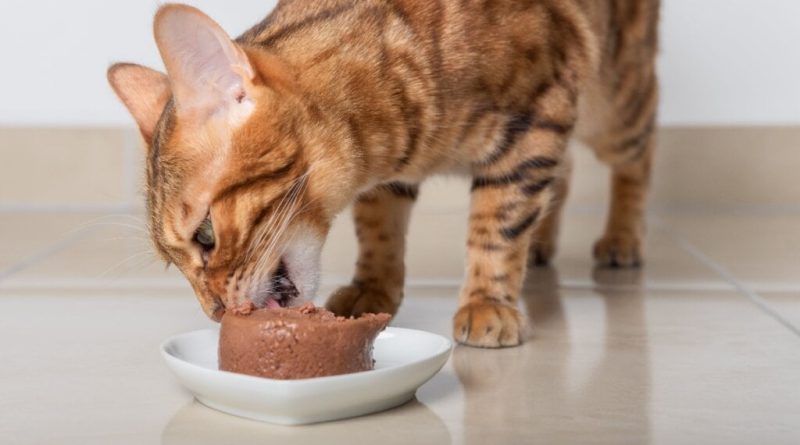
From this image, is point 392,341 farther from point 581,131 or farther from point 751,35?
point 751,35

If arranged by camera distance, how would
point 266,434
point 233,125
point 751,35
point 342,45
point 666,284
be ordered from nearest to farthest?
point 266,434
point 233,125
point 342,45
point 666,284
point 751,35

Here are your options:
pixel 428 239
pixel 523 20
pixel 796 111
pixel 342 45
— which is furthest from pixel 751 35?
pixel 342 45

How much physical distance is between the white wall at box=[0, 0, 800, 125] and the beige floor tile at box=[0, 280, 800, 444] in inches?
46.3

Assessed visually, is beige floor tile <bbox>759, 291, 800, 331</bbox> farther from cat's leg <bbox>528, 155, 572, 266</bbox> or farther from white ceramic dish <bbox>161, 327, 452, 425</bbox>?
white ceramic dish <bbox>161, 327, 452, 425</bbox>

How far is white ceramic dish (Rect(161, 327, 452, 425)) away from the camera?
1.27 meters

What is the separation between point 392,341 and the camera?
1.54 meters

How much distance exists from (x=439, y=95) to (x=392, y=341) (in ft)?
1.22

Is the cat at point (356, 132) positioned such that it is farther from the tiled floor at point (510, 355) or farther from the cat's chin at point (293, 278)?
the tiled floor at point (510, 355)

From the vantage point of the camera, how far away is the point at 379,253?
78.9 inches

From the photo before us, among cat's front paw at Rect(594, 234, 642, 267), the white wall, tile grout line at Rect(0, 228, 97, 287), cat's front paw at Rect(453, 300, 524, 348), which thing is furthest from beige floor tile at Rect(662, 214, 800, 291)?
tile grout line at Rect(0, 228, 97, 287)

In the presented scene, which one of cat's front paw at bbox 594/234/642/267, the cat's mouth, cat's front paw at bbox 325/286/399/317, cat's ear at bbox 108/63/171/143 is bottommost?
cat's front paw at bbox 594/234/642/267

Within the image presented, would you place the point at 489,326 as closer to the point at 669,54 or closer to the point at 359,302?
the point at 359,302

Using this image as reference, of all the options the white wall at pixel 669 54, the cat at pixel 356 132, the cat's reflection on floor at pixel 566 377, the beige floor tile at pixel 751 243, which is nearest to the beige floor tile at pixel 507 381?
the cat's reflection on floor at pixel 566 377

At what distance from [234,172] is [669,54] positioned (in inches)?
75.9
